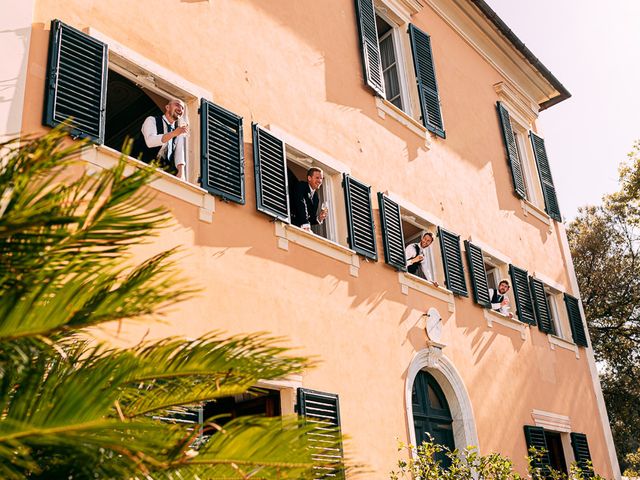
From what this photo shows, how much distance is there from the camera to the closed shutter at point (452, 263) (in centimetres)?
1084

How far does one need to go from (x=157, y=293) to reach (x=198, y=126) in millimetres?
5318

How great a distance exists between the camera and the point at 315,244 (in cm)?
836

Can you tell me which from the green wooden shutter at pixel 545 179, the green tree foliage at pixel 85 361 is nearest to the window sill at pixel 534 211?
the green wooden shutter at pixel 545 179

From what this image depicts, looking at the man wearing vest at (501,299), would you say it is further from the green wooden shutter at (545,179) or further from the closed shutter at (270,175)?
the closed shutter at (270,175)

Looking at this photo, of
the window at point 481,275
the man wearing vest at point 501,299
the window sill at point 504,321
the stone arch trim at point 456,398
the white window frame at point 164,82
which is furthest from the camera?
the man wearing vest at point 501,299

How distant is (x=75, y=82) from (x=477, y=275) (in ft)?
23.9

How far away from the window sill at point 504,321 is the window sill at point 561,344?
44.0 inches

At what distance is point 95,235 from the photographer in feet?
7.40

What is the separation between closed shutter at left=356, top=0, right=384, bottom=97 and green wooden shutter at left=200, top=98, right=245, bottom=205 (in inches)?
133

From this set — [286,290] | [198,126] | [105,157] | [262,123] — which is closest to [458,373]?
[286,290]

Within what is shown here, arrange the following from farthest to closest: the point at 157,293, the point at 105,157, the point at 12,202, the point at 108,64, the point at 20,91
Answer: the point at 108,64 → the point at 105,157 → the point at 20,91 → the point at 157,293 → the point at 12,202

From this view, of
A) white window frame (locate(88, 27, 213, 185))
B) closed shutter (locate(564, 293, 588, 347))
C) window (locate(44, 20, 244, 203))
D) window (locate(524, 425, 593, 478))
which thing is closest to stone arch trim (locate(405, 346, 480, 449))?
window (locate(524, 425, 593, 478))

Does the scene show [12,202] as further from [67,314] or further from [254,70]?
[254,70]

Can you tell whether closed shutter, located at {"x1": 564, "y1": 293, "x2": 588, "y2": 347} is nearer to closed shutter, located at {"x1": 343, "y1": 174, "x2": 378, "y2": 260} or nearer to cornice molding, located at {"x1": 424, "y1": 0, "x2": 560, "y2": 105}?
cornice molding, located at {"x1": 424, "y1": 0, "x2": 560, "y2": 105}
